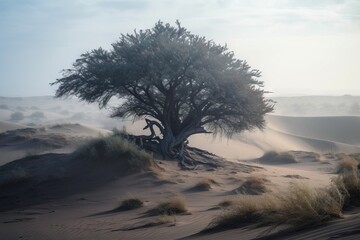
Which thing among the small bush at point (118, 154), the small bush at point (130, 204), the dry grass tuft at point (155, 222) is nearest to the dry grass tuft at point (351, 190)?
the dry grass tuft at point (155, 222)

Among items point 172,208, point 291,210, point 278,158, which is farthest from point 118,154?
point 278,158

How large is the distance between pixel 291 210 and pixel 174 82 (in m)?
14.8

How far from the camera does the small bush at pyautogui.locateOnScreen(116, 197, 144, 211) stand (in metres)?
12.5

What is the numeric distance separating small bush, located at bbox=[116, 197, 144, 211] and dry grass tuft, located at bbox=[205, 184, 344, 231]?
14.0 feet

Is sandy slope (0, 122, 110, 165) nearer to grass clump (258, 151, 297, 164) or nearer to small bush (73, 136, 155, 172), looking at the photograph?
small bush (73, 136, 155, 172)

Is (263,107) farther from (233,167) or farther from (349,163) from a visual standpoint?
(349,163)

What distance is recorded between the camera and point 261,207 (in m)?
8.45

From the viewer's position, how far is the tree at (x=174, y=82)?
67.8 ft

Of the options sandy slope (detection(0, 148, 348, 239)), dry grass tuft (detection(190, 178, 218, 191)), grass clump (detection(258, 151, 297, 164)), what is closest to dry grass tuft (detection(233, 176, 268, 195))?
sandy slope (detection(0, 148, 348, 239))

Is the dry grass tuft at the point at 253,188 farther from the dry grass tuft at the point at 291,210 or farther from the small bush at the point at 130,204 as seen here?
the dry grass tuft at the point at 291,210

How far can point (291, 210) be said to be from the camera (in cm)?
745

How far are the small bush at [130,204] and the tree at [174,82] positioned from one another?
8303mm

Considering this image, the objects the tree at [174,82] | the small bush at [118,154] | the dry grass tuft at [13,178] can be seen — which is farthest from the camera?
the tree at [174,82]

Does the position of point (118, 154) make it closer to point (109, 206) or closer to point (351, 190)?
point (109, 206)
